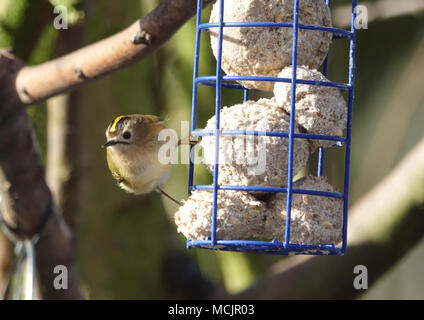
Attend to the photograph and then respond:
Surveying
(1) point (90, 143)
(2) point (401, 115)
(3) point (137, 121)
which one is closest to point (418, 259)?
(2) point (401, 115)

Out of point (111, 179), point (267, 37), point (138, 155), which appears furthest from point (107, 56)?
point (111, 179)

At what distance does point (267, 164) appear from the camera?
304 cm

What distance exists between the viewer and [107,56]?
3742mm

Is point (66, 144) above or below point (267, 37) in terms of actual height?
above

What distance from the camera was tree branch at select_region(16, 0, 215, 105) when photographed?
3.43 m

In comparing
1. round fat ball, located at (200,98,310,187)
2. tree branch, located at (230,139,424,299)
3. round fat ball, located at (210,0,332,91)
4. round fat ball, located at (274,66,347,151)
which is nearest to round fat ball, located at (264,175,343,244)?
round fat ball, located at (200,98,310,187)

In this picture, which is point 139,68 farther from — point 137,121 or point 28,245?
point 137,121

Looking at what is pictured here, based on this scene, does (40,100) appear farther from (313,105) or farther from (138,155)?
(313,105)

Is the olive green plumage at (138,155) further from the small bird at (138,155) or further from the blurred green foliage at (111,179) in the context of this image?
the blurred green foliage at (111,179)

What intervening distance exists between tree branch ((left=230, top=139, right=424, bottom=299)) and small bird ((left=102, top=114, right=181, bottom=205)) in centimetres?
146

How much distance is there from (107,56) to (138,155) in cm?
50

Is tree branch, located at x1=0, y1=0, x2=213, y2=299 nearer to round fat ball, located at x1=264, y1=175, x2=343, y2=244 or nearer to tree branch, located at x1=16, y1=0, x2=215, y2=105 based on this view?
tree branch, located at x1=16, y1=0, x2=215, y2=105

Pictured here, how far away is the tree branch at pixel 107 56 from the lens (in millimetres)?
3428

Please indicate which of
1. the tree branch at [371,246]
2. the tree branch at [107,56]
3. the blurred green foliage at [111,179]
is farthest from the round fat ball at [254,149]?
the blurred green foliage at [111,179]
